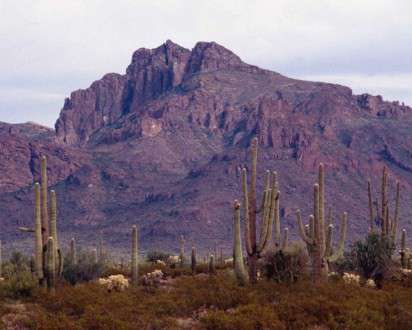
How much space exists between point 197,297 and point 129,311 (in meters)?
2.04

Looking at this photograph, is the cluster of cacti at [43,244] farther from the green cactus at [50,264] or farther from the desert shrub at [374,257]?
the desert shrub at [374,257]

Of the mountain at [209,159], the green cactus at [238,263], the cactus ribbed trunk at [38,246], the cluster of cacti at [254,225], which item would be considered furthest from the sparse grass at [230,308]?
the mountain at [209,159]

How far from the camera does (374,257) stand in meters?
22.9

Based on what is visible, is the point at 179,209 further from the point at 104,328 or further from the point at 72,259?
the point at 104,328

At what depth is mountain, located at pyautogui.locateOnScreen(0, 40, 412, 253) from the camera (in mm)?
107562

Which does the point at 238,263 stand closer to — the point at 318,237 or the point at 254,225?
the point at 254,225

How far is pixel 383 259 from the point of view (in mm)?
22562

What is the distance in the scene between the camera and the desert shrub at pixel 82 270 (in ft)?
77.4

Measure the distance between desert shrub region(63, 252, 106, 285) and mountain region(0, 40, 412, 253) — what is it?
208 ft

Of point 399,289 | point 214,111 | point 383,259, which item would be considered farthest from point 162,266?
point 214,111

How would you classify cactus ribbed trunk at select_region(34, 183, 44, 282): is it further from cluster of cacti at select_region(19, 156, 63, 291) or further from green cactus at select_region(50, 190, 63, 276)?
green cactus at select_region(50, 190, 63, 276)

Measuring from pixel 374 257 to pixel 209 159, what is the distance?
408 feet

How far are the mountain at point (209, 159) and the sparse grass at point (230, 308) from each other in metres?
71.1

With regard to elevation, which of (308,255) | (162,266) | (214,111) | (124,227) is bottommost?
(124,227)
